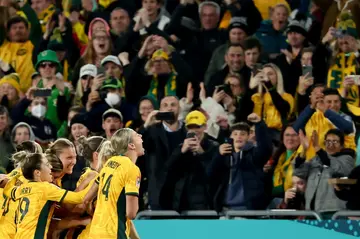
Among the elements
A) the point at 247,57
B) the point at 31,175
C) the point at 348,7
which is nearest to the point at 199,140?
the point at 247,57

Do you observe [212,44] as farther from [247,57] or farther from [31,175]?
[31,175]

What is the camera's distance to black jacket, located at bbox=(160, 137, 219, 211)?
14539 millimetres

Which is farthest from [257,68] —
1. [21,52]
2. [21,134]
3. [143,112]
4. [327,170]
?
[21,52]

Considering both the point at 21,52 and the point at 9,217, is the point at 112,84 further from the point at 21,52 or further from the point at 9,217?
the point at 9,217

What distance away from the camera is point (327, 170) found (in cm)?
1407

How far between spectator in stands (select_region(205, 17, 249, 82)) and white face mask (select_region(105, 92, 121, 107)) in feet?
4.13

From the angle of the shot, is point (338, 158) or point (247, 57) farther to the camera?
point (247, 57)

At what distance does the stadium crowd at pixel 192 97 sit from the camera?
14.4m

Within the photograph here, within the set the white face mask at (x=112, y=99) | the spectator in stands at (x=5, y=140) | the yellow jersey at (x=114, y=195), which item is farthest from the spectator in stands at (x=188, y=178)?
the yellow jersey at (x=114, y=195)

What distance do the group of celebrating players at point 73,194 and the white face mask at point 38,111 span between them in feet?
16.4

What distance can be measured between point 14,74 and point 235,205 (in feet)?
15.8

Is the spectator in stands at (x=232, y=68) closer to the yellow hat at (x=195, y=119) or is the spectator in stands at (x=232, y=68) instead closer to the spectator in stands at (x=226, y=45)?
the spectator in stands at (x=226, y=45)

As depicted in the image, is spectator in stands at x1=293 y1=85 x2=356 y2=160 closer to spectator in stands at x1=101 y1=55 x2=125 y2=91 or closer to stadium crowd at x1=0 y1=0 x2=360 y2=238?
stadium crowd at x1=0 y1=0 x2=360 y2=238

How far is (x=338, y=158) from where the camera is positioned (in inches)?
560
